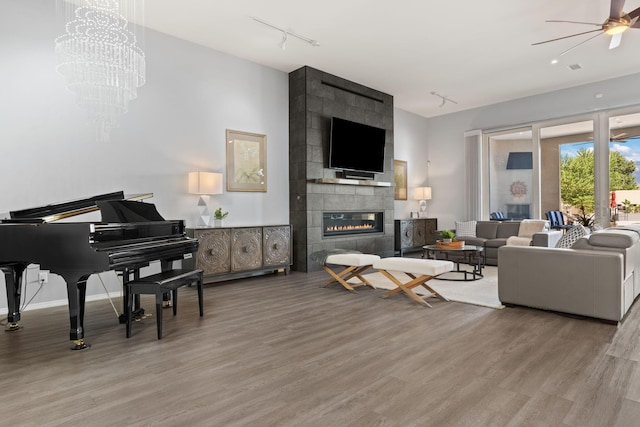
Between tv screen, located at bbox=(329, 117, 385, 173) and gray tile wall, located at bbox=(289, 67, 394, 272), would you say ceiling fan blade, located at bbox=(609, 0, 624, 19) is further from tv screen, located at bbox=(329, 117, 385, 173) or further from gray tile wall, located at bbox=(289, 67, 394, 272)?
gray tile wall, located at bbox=(289, 67, 394, 272)

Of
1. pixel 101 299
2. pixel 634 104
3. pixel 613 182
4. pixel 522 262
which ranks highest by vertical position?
pixel 634 104

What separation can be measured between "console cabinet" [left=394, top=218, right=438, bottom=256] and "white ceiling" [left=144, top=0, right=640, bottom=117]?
8.91ft

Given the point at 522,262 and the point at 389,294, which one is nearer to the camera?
the point at 522,262

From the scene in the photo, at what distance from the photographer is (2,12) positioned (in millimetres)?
→ 3822

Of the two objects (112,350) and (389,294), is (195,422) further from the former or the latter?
(389,294)

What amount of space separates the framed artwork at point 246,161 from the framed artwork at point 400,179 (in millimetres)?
3462

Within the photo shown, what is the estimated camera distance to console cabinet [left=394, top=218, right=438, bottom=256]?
7.94 m

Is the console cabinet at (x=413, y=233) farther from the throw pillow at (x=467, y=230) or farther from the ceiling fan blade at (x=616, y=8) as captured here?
the ceiling fan blade at (x=616, y=8)

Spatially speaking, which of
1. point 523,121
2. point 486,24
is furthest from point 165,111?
point 523,121

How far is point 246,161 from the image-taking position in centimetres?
580

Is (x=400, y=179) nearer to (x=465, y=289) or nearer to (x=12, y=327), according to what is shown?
(x=465, y=289)

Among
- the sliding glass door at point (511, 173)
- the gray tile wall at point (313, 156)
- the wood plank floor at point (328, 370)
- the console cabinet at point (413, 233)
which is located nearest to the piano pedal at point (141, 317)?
the wood plank floor at point (328, 370)

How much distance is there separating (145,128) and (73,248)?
2512 mm

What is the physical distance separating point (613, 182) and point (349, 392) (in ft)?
23.0
